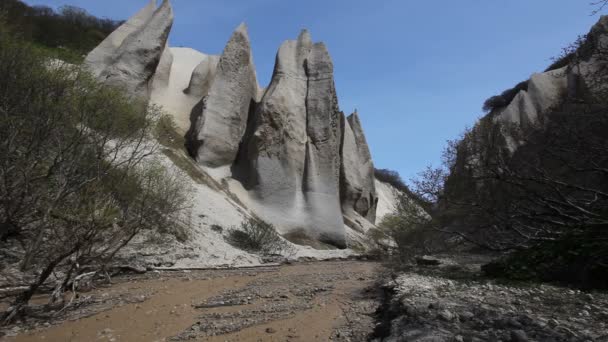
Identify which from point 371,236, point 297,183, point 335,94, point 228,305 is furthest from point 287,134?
point 228,305

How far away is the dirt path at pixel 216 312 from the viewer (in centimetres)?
412

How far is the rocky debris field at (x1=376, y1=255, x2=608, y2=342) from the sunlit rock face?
13.6 m

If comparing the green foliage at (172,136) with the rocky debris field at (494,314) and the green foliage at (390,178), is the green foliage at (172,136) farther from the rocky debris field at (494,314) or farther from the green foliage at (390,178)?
the green foliage at (390,178)

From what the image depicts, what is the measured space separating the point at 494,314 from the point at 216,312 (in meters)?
3.13

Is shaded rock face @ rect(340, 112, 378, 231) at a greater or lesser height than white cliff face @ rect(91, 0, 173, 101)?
lesser

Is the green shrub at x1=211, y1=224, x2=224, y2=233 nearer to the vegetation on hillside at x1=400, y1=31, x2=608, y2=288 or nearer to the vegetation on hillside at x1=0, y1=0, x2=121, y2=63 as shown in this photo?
the vegetation on hillside at x1=400, y1=31, x2=608, y2=288

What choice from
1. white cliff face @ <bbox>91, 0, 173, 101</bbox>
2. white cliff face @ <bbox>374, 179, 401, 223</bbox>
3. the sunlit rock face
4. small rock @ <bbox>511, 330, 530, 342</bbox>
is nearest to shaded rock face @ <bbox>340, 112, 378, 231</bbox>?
the sunlit rock face

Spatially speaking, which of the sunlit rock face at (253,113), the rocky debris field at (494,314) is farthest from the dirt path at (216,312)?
the sunlit rock face at (253,113)

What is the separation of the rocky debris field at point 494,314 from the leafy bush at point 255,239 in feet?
27.8

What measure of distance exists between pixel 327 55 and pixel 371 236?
10779 millimetres

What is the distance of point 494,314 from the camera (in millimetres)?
3727

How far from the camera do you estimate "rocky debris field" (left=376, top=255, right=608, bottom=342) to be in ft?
10.1

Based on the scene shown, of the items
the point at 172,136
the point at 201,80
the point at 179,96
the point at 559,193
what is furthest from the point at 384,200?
the point at 559,193

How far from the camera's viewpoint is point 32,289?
14.6 ft
